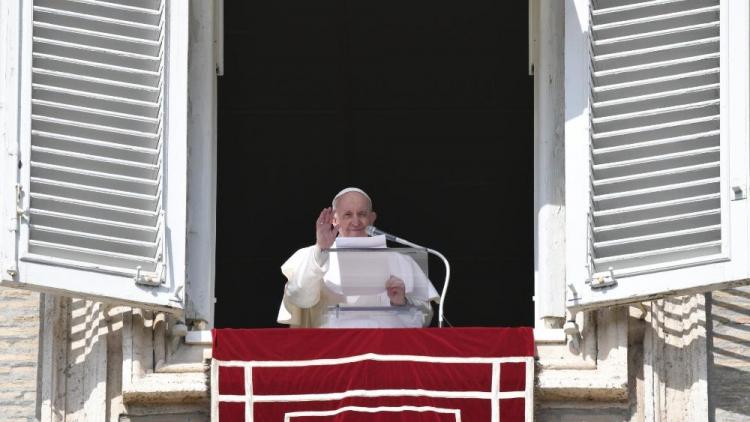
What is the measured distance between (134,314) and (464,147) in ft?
14.7

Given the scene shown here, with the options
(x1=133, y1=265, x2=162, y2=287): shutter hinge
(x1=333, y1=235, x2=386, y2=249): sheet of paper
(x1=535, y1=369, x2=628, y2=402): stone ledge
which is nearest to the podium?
(x1=333, y1=235, x2=386, y2=249): sheet of paper

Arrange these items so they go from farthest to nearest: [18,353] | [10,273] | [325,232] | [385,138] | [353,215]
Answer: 1. [385,138]
2. [353,215]
3. [325,232]
4. [18,353]
5. [10,273]

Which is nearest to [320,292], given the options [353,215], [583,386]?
[353,215]

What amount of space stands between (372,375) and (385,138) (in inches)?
177

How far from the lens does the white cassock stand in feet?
40.2

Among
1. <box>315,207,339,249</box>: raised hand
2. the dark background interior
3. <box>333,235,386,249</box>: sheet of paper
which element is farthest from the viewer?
the dark background interior

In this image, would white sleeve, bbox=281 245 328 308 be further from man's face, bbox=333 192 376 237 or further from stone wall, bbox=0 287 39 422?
stone wall, bbox=0 287 39 422

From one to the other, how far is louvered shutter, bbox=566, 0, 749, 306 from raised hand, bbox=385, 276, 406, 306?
0.88 meters

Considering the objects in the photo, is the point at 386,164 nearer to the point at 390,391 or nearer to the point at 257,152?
the point at 257,152

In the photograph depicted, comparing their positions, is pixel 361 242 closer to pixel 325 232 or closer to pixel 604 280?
pixel 325 232

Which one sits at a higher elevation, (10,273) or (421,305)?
(10,273)

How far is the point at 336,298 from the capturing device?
487 inches

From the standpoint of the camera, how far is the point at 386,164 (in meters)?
16.1

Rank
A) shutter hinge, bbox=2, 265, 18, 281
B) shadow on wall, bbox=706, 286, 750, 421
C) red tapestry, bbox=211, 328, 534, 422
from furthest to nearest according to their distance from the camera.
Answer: shadow on wall, bbox=706, 286, 750, 421
red tapestry, bbox=211, 328, 534, 422
shutter hinge, bbox=2, 265, 18, 281
